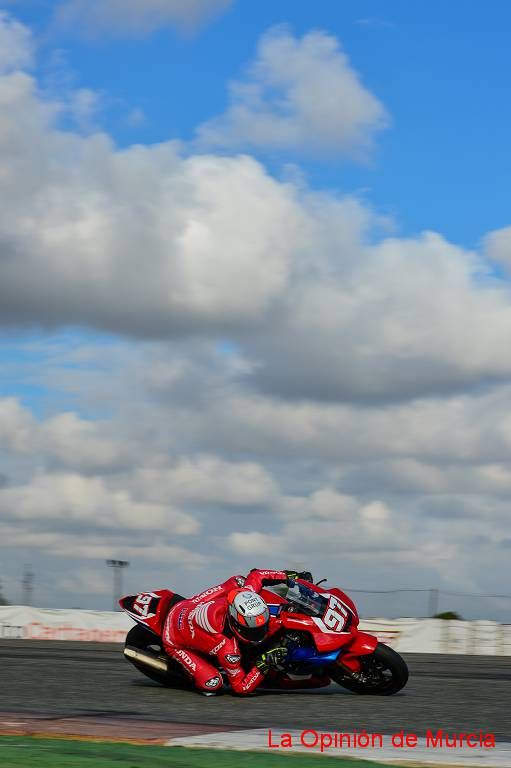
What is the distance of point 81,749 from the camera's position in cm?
721

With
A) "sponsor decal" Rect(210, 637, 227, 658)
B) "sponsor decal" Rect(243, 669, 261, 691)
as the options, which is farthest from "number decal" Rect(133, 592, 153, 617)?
"sponsor decal" Rect(243, 669, 261, 691)

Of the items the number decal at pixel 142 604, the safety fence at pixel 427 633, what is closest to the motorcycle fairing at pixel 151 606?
the number decal at pixel 142 604

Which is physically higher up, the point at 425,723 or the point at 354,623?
the point at 354,623

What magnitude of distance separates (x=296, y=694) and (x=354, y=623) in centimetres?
102

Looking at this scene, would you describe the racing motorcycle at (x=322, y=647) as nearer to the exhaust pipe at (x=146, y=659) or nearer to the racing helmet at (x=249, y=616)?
the racing helmet at (x=249, y=616)

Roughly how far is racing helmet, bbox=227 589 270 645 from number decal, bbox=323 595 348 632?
648mm

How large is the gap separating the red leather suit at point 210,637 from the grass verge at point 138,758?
3.48 meters

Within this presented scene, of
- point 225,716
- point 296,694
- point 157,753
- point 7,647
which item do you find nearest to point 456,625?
point 7,647

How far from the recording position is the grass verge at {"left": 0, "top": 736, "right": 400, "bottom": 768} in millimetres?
6504

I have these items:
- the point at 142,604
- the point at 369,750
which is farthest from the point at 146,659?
the point at 369,750

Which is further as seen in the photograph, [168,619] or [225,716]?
[168,619]

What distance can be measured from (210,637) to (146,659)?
1.22 metres

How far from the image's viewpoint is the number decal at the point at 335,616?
11.1 metres

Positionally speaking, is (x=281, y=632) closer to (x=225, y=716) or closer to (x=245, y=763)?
(x=225, y=716)
